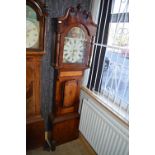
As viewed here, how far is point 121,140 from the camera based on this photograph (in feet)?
4.29

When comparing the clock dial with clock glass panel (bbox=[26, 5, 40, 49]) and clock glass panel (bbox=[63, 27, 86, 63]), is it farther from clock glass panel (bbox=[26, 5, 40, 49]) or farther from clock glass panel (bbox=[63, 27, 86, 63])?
clock glass panel (bbox=[63, 27, 86, 63])

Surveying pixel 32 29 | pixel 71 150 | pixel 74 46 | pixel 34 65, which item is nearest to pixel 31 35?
pixel 32 29

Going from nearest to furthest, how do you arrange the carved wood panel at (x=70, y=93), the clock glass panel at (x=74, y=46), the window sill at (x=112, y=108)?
1. the window sill at (x=112, y=108)
2. the clock glass panel at (x=74, y=46)
3. the carved wood panel at (x=70, y=93)

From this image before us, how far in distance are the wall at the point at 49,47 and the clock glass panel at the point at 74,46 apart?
177 mm

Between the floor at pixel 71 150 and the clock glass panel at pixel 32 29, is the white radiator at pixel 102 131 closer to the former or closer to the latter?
the floor at pixel 71 150

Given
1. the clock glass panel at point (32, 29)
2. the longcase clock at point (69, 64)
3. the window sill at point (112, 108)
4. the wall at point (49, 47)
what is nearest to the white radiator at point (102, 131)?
the window sill at point (112, 108)

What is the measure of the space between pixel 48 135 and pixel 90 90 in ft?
2.73

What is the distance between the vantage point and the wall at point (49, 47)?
155cm

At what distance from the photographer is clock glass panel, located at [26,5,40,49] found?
1.25 metres

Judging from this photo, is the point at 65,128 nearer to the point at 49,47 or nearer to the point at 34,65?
the point at 34,65

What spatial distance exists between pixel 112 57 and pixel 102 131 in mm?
791

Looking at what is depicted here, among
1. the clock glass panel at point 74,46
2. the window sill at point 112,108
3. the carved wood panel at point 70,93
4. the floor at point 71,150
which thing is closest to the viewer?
the window sill at point 112,108

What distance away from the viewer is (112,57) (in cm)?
158
